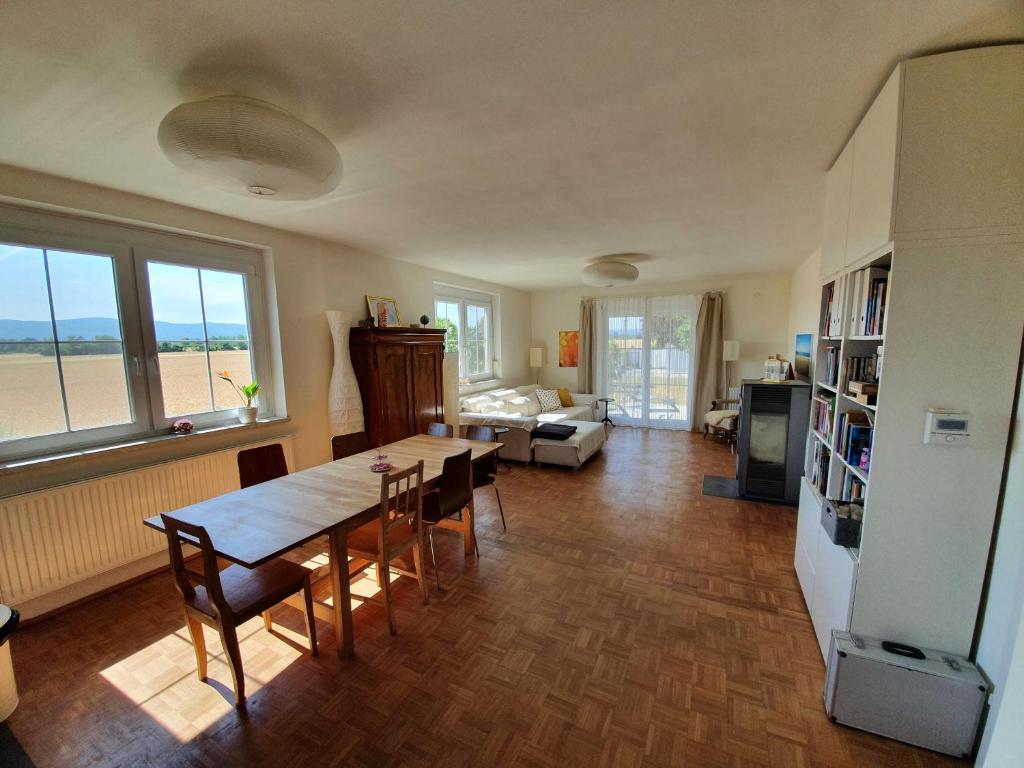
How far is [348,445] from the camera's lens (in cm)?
301

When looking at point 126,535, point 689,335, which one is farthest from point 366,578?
point 689,335

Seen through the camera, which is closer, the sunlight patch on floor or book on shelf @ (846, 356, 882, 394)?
the sunlight patch on floor

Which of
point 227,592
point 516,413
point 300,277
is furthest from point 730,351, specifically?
point 227,592

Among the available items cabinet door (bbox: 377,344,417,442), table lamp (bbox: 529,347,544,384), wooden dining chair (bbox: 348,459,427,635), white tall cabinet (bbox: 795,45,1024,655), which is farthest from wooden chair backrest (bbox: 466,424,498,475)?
table lamp (bbox: 529,347,544,384)

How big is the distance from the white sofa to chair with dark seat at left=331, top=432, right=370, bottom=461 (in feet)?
5.45

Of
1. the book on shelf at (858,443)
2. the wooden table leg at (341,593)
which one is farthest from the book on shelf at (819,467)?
the wooden table leg at (341,593)

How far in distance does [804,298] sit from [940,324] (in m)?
4.06

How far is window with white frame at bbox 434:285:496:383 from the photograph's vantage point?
566 centimetres

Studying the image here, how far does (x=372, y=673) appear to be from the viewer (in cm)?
184

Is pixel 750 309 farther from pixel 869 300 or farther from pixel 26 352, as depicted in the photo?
pixel 26 352

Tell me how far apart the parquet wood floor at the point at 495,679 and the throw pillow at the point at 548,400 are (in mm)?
3478

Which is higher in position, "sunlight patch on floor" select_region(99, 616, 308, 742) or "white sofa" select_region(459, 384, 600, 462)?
"white sofa" select_region(459, 384, 600, 462)

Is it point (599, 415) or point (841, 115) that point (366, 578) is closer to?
point (841, 115)

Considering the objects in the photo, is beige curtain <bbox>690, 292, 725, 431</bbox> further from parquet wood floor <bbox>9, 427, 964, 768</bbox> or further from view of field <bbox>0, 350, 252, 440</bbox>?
view of field <bbox>0, 350, 252, 440</bbox>
